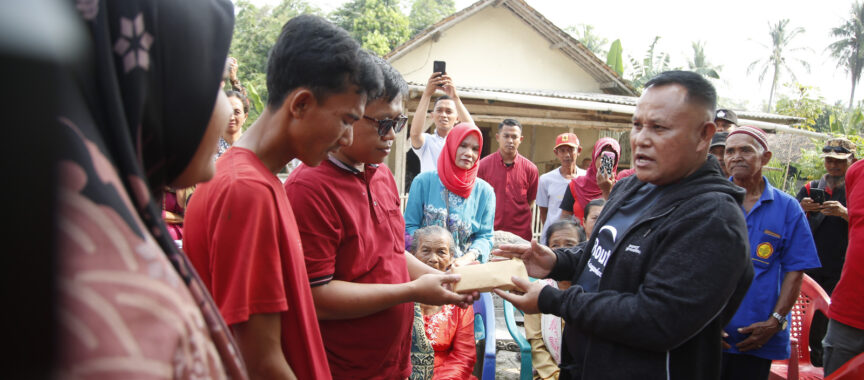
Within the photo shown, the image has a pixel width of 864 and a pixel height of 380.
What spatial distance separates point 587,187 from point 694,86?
11.2ft

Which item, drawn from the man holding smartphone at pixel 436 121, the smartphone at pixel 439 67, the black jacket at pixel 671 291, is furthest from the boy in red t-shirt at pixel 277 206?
the man holding smartphone at pixel 436 121

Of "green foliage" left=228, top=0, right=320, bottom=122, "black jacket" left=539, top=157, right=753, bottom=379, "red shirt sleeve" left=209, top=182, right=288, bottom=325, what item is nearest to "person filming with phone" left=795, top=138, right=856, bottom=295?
"black jacket" left=539, top=157, right=753, bottom=379

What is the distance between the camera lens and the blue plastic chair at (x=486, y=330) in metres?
3.40

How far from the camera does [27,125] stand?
50 centimetres

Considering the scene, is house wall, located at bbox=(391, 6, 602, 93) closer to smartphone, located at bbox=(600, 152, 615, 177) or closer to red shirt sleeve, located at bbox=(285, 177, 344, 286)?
smartphone, located at bbox=(600, 152, 615, 177)

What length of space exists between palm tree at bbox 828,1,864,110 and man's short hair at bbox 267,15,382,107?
57.3 m

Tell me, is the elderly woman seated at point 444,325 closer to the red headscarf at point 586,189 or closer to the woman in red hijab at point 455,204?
the woman in red hijab at point 455,204

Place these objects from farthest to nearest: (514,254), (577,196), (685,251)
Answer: (577,196) < (514,254) < (685,251)

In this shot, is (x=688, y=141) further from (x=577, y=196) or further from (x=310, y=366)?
(x=577, y=196)

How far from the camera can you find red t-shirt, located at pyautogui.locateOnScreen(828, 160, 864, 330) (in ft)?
11.1

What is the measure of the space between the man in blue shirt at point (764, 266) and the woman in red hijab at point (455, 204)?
188 cm

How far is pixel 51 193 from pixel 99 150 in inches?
3.1

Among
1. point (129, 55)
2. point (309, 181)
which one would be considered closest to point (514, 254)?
point (309, 181)

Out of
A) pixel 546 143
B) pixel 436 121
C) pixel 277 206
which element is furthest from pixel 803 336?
pixel 546 143
